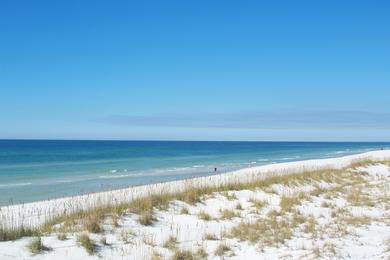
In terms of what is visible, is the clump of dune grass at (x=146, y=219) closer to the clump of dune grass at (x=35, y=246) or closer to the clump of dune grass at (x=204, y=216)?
the clump of dune grass at (x=204, y=216)

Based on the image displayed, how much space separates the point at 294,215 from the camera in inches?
392

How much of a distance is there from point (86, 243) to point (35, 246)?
77cm

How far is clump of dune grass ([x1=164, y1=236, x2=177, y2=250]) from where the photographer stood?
7.22 meters

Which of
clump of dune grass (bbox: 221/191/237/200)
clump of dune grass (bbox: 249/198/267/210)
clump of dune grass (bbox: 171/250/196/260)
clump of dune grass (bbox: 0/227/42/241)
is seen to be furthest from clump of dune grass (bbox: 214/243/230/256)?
clump of dune grass (bbox: 221/191/237/200)

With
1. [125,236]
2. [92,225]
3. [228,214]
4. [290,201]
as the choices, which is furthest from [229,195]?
[92,225]

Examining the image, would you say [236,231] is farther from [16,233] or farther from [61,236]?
A: [16,233]

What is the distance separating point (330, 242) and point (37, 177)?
26.8 meters

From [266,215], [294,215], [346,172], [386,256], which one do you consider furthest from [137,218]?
[346,172]

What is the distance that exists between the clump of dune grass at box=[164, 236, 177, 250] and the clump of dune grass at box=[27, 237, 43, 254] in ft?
6.66

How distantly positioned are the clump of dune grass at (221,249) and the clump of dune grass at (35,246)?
2788 millimetres

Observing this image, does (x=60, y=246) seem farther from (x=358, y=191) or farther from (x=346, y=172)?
(x=346, y=172)

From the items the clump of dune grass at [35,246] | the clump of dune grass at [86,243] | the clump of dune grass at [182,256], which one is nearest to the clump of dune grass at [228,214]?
the clump of dune grass at [182,256]

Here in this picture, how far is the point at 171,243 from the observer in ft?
24.3

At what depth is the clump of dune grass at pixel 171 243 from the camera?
284 inches
